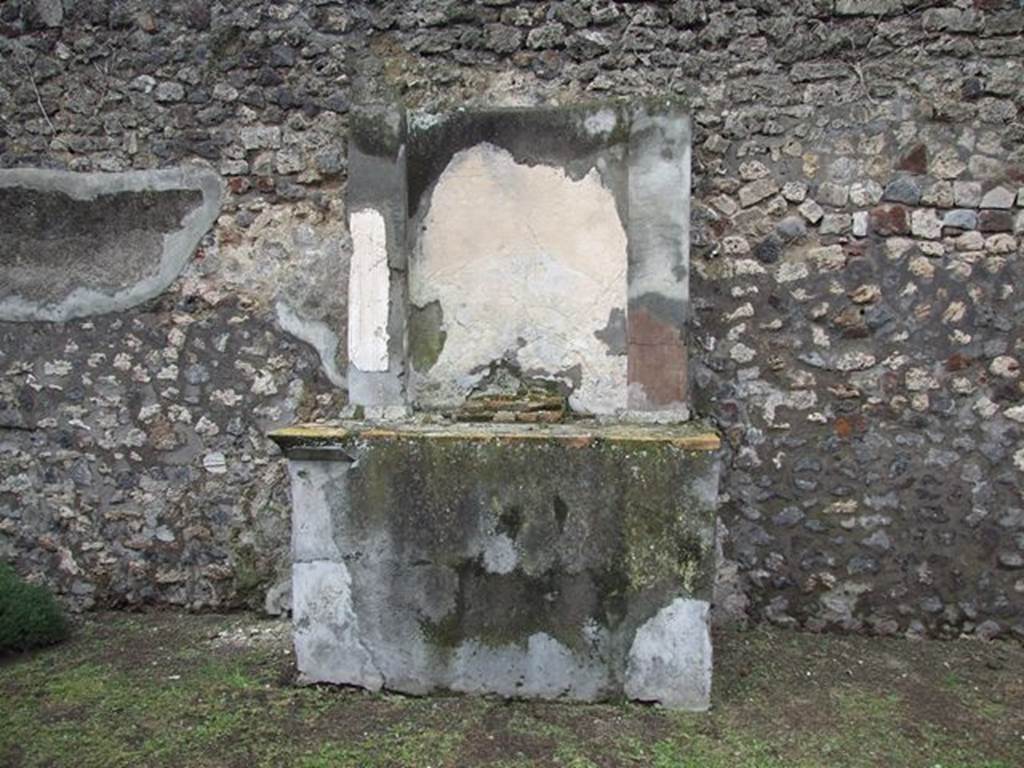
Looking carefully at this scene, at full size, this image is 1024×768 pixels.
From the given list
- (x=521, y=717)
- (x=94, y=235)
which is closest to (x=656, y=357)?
(x=521, y=717)

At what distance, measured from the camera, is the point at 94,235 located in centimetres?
409

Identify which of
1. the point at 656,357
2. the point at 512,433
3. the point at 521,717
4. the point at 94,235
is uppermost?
the point at 94,235

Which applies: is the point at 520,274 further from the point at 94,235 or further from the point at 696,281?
the point at 94,235

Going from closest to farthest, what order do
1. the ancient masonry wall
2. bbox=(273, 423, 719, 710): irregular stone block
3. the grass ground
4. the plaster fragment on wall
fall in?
the grass ground < bbox=(273, 423, 719, 710): irregular stone block < the ancient masonry wall < the plaster fragment on wall

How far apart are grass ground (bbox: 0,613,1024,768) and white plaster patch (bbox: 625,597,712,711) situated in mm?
73

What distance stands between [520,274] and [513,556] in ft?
3.99

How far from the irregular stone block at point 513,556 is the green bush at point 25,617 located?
1.56 metres

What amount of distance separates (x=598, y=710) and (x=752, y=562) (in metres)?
1.22

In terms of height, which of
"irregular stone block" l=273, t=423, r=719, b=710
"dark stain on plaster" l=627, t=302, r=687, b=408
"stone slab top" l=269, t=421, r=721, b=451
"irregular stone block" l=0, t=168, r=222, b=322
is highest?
"irregular stone block" l=0, t=168, r=222, b=322

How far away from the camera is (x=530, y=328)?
3.40m

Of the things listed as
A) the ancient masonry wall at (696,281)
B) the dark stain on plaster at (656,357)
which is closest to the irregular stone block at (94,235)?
the ancient masonry wall at (696,281)

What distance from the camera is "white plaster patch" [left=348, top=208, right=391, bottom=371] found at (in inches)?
132

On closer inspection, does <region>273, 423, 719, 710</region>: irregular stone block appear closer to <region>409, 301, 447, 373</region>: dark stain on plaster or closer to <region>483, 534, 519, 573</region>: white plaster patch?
<region>483, 534, 519, 573</region>: white plaster patch

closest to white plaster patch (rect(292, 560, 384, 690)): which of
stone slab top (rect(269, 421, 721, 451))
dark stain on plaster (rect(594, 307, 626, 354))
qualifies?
stone slab top (rect(269, 421, 721, 451))
